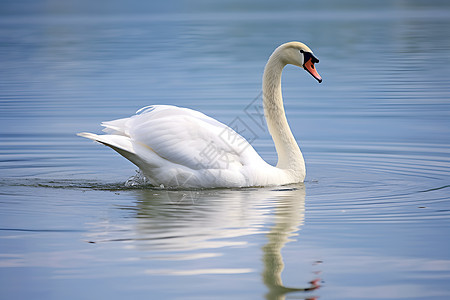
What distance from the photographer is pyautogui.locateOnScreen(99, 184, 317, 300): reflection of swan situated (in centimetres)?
657

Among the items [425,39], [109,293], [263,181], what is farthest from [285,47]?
[425,39]

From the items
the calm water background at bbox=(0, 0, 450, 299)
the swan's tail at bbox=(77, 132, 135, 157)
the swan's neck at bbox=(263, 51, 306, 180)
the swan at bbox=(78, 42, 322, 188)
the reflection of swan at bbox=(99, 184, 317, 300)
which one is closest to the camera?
the calm water background at bbox=(0, 0, 450, 299)

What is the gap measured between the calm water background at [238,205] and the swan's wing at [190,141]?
1.14ft

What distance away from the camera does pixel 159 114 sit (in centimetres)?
973

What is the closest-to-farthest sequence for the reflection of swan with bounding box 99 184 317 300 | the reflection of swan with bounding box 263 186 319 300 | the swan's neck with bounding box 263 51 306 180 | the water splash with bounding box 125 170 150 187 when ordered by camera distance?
1. the reflection of swan with bounding box 263 186 319 300
2. the reflection of swan with bounding box 99 184 317 300
3. the water splash with bounding box 125 170 150 187
4. the swan's neck with bounding box 263 51 306 180

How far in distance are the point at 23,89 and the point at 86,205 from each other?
1142cm

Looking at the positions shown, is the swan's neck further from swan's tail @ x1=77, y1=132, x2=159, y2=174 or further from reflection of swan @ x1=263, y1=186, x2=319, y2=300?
swan's tail @ x1=77, y1=132, x2=159, y2=174

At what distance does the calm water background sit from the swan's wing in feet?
1.14

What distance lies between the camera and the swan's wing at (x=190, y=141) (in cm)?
937

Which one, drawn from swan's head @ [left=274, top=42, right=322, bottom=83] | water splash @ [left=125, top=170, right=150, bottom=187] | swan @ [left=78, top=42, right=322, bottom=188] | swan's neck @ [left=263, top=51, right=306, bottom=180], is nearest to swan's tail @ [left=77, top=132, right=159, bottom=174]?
swan @ [left=78, top=42, right=322, bottom=188]

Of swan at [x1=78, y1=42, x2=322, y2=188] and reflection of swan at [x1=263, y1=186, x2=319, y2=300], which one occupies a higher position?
swan at [x1=78, y1=42, x2=322, y2=188]

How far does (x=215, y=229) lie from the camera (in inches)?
305

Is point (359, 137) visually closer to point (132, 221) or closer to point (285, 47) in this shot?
point (285, 47)

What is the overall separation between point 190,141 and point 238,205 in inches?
41.7
